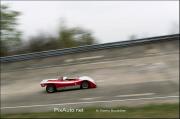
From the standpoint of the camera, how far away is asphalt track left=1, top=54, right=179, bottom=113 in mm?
13086

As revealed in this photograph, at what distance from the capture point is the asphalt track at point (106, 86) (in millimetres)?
13086

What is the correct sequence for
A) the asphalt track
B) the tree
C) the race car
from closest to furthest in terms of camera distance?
the asphalt track
the race car
the tree

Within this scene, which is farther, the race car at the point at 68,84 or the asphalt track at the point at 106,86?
the race car at the point at 68,84

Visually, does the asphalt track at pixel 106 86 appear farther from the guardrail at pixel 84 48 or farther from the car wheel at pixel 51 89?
the guardrail at pixel 84 48

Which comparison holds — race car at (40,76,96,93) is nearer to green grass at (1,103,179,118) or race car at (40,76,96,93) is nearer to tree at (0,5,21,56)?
green grass at (1,103,179,118)

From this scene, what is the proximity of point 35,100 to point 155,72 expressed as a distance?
4.53 meters

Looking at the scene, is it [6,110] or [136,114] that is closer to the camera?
[136,114]

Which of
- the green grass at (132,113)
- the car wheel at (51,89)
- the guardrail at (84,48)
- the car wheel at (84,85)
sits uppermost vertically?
the guardrail at (84,48)

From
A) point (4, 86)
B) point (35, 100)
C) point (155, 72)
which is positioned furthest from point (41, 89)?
point (155, 72)

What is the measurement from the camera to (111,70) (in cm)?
1655

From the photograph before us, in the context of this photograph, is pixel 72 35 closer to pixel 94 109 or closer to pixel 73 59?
pixel 73 59

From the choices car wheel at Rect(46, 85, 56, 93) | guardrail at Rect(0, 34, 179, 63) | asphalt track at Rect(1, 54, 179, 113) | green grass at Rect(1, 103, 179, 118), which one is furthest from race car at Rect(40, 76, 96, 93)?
guardrail at Rect(0, 34, 179, 63)

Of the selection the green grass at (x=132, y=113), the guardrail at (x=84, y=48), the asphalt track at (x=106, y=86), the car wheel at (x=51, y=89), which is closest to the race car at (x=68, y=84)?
the car wheel at (x=51, y=89)

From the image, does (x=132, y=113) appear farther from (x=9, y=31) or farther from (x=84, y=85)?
(x=9, y=31)
